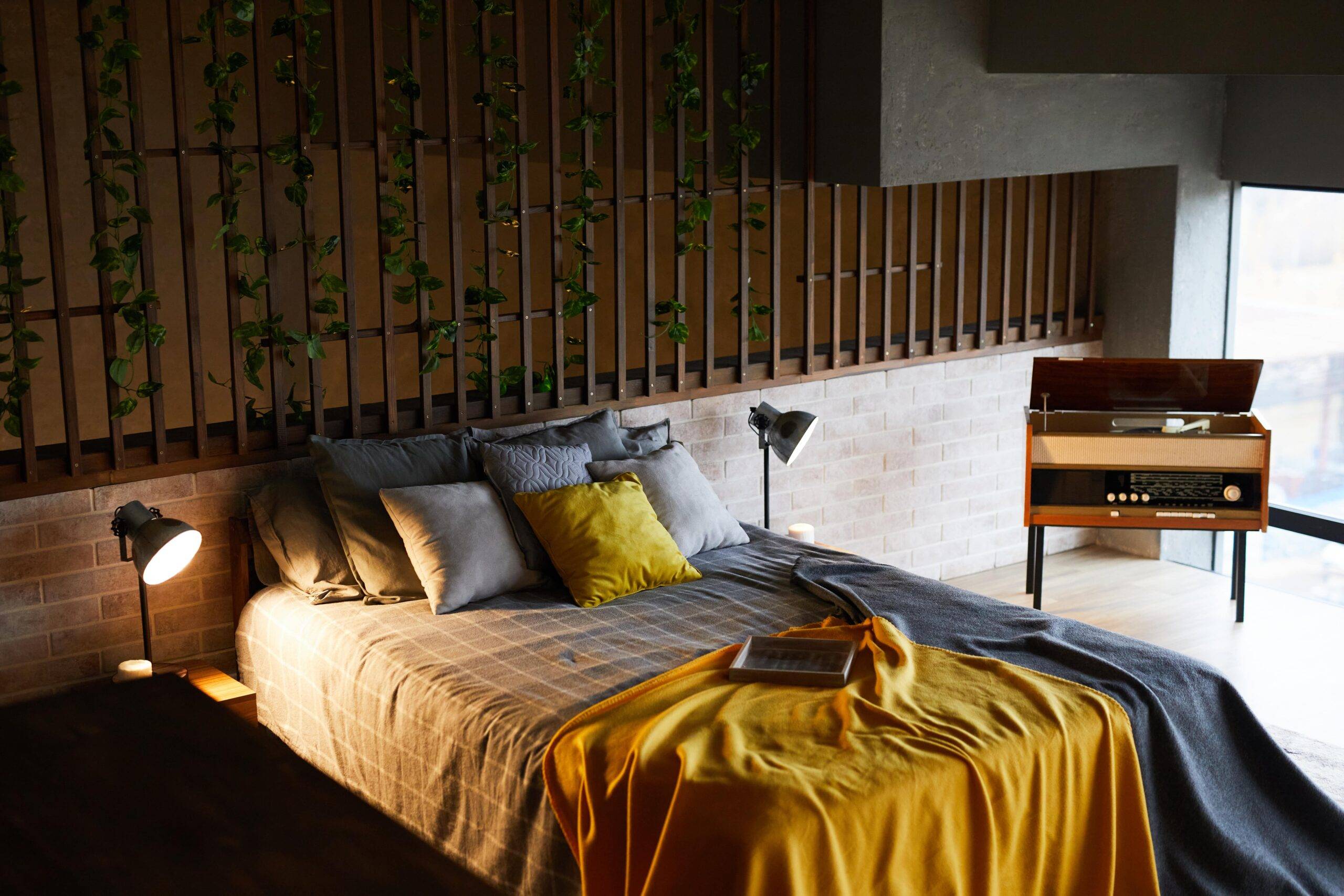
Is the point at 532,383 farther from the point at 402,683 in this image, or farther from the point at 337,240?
the point at 402,683

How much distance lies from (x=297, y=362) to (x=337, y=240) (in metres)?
3.01

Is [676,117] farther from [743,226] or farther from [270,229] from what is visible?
[270,229]

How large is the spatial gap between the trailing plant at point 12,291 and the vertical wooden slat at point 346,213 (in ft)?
3.21

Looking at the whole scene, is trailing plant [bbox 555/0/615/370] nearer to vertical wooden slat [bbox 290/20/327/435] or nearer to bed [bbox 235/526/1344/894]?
vertical wooden slat [bbox 290/20/327/435]

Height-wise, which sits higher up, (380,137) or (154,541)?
(380,137)

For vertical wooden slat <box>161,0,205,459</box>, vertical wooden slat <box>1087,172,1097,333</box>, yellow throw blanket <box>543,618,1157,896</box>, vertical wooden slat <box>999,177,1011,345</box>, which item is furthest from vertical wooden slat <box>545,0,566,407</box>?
vertical wooden slat <box>1087,172,1097,333</box>

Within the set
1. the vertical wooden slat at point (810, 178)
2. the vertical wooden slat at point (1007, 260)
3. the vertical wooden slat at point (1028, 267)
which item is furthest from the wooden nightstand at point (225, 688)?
the vertical wooden slat at point (1028, 267)

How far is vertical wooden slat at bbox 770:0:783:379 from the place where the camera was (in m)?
5.55

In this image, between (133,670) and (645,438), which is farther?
(645,438)

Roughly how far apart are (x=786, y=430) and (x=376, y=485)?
1.58 m

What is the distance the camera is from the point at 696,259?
7207mm

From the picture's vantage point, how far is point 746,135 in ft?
17.9

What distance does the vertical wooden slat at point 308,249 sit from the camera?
14.5ft

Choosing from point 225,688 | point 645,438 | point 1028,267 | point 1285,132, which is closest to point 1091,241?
point 1028,267
